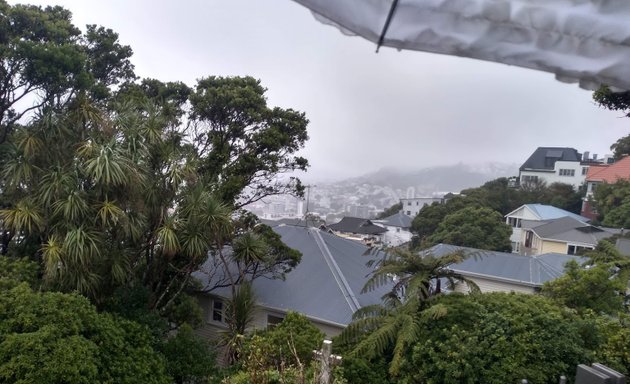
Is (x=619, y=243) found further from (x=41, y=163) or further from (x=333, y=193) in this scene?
(x=333, y=193)

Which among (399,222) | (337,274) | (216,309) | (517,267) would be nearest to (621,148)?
(399,222)

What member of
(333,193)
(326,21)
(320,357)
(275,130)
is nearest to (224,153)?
(275,130)

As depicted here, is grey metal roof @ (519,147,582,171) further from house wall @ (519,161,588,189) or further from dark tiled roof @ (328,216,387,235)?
dark tiled roof @ (328,216,387,235)

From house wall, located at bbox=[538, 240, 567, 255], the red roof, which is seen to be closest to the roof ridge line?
house wall, located at bbox=[538, 240, 567, 255]

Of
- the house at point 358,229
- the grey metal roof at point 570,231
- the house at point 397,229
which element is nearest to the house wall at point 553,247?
the grey metal roof at point 570,231

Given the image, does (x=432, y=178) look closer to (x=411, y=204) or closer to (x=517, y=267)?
(x=411, y=204)

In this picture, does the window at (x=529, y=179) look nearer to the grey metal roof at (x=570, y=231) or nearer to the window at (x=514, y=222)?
the window at (x=514, y=222)
